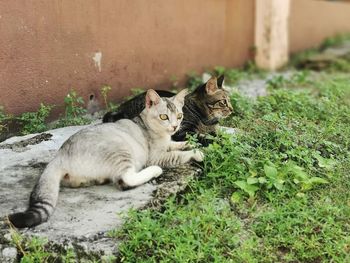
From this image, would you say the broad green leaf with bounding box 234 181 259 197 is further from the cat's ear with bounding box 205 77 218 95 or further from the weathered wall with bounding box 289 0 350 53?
the weathered wall with bounding box 289 0 350 53

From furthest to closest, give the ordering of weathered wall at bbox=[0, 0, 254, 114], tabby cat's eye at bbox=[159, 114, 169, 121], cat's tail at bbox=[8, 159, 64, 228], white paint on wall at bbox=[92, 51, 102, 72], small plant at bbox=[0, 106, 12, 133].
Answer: white paint on wall at bbox=[92, 51, 102, 72] < weathered wall at bbox=[0, 0, 254, 114] < small plant at bbox=[0, 106, 12, 133] < tabby cat's eye at bbox=[159, 114, 169, 121] < cat's tail at bbox=[8, 159, 64, 228]

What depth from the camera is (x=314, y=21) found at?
1234 centimetres

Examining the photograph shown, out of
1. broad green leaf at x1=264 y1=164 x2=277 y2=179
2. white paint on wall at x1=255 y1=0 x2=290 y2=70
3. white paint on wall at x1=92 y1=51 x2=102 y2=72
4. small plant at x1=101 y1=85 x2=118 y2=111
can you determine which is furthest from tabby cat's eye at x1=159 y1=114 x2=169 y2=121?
white paint on wall at x1=255 y1=0 x2=290 y2=70

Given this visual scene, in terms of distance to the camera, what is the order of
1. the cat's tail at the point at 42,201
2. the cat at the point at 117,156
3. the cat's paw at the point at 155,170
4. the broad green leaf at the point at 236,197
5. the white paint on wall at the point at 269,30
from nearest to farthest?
the cat's tail at the point at 42,201, the cat at the point at 117,156, the broad green leaf at the point at 236,197, the cat's paw at the point at 155,170, the white paint on wall at the point at 269,30

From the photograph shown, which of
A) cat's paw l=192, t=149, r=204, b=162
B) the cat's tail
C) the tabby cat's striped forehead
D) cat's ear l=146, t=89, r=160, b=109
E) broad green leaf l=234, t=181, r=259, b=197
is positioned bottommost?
broad green leaf l=234, t=181, r=259, b=197

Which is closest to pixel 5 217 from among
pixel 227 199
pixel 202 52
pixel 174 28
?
pixel 227 199

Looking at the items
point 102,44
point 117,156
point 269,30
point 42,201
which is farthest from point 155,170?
point 269,30

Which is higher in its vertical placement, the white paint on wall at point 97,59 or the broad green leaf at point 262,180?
the white paint on wall at point 97,59

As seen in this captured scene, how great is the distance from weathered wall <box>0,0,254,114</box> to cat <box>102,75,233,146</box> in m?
0.97

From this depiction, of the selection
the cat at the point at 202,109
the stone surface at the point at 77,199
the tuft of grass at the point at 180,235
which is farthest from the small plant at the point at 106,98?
the tuft of grass at the point at 180,235

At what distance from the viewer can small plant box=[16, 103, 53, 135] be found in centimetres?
527

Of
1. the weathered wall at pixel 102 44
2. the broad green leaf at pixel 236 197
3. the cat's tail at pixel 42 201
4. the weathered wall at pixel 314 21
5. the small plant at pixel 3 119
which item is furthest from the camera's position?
the weathered wall at pixel 314 21

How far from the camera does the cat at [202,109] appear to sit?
201 inches

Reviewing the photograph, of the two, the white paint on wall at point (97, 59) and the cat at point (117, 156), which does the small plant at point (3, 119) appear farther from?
the white paint on wall at point (97, 59)
